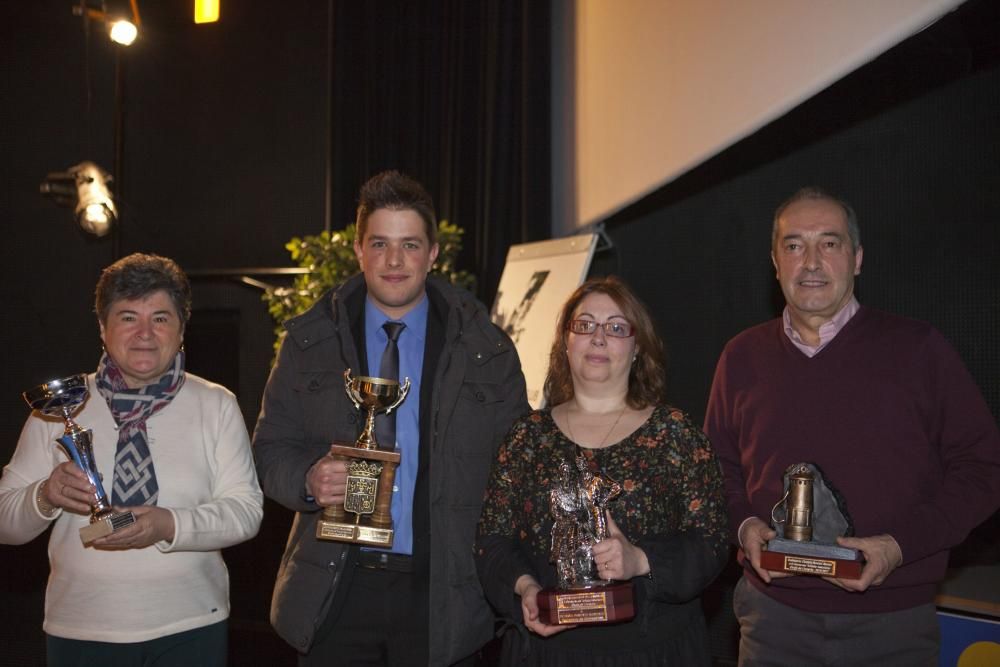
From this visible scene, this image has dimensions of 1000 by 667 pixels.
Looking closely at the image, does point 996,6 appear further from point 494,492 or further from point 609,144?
point 494,492

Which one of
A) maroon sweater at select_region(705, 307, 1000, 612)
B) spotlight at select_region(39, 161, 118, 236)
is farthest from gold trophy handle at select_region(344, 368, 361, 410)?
spotlight at select_region(39, 161, 118, 236)

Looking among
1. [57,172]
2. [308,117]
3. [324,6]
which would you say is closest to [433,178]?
[308,117]

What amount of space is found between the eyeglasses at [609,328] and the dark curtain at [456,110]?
331 cm

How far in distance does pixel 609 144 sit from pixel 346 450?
295cm

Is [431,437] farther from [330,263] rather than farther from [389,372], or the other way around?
[330,263]

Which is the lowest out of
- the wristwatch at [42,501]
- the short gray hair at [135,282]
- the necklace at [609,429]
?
the wristwatch at [42,501]

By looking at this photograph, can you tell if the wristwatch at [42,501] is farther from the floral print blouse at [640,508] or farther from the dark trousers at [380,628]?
the floral print blouse at [640,508]

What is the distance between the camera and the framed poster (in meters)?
4.59

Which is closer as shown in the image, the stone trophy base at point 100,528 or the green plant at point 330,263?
the stone trophy base at point 100,528

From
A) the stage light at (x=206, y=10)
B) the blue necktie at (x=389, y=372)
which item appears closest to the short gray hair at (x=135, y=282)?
the blue necktie at (x=389, y=372)

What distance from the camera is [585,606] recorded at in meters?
2.09

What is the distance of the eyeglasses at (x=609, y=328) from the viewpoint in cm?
242

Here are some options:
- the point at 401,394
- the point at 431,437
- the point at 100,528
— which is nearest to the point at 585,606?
the point at 431,437

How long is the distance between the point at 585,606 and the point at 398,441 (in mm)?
794
